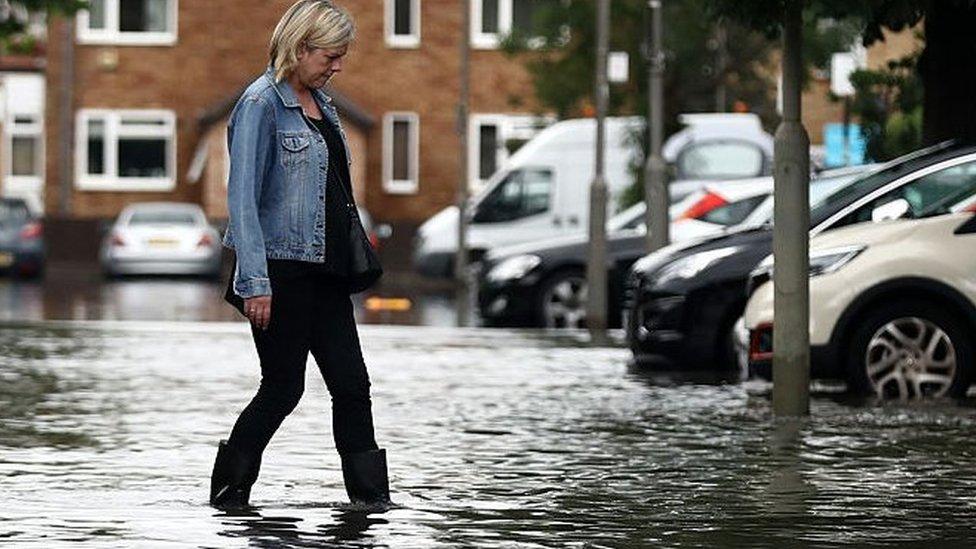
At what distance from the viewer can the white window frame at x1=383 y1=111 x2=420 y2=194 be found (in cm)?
6287

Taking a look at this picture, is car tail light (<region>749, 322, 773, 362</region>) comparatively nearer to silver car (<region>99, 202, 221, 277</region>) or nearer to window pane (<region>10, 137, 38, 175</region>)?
silver car (<region>99, 202, 221, 277</region>)

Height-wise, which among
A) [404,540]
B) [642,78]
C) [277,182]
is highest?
[642,78]

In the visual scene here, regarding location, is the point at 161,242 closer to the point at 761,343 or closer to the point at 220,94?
the point at 220,94

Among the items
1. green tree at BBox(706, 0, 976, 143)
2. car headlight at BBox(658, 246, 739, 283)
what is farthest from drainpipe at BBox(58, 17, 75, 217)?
car headlight at BBox(658, 246, 739, 283)

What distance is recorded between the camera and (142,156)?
63.8m

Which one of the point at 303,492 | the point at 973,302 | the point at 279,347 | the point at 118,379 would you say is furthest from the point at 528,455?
the point at 118,379

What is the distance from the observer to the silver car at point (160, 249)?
157 feet

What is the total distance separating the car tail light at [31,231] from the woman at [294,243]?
38.4 m

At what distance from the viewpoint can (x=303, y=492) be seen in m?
11.6

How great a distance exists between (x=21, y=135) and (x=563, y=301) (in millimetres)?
39602

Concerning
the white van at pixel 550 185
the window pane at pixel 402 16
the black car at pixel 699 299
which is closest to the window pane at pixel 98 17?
the window pane at pixel 402 16

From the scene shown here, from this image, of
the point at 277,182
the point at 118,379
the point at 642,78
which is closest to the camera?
the point at 277,182

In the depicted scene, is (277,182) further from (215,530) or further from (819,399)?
(819,399)

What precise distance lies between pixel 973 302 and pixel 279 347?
23.3 feet
